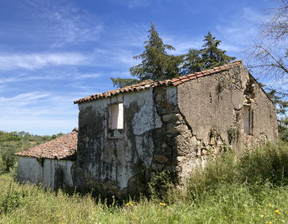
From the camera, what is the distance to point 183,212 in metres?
4.88

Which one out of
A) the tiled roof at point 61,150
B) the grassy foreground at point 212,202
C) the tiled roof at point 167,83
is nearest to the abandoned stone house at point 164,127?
the tiled roof at point 167,83

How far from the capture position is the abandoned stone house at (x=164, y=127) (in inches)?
263

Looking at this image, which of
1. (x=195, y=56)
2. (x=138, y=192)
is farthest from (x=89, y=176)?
(x=195, y=56)

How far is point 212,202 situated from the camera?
5.18m

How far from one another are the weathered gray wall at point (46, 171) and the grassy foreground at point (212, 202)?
125 inches

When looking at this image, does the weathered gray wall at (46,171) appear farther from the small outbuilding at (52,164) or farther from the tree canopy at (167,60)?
the tree canopy at (167,60)

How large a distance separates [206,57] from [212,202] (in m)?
18.2

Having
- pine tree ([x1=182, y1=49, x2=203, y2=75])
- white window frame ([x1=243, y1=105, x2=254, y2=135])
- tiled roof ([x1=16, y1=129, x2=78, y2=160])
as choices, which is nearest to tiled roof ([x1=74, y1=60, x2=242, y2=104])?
white window frame ([x1=243, y1=105, x2=254, y2=135])

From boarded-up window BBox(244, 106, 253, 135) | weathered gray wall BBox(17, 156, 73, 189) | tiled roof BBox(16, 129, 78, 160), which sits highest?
boarded-up window BBox(244, 106, 253, 135)

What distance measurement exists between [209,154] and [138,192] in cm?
229

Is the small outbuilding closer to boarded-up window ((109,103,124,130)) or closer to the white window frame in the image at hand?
boarded-up window ((109,103,124,130))

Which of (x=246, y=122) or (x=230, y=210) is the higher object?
(x=246, y=122)

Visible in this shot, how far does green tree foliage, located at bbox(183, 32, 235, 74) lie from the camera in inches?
818

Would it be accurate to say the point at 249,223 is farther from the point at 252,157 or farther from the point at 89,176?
the point at 89,176
